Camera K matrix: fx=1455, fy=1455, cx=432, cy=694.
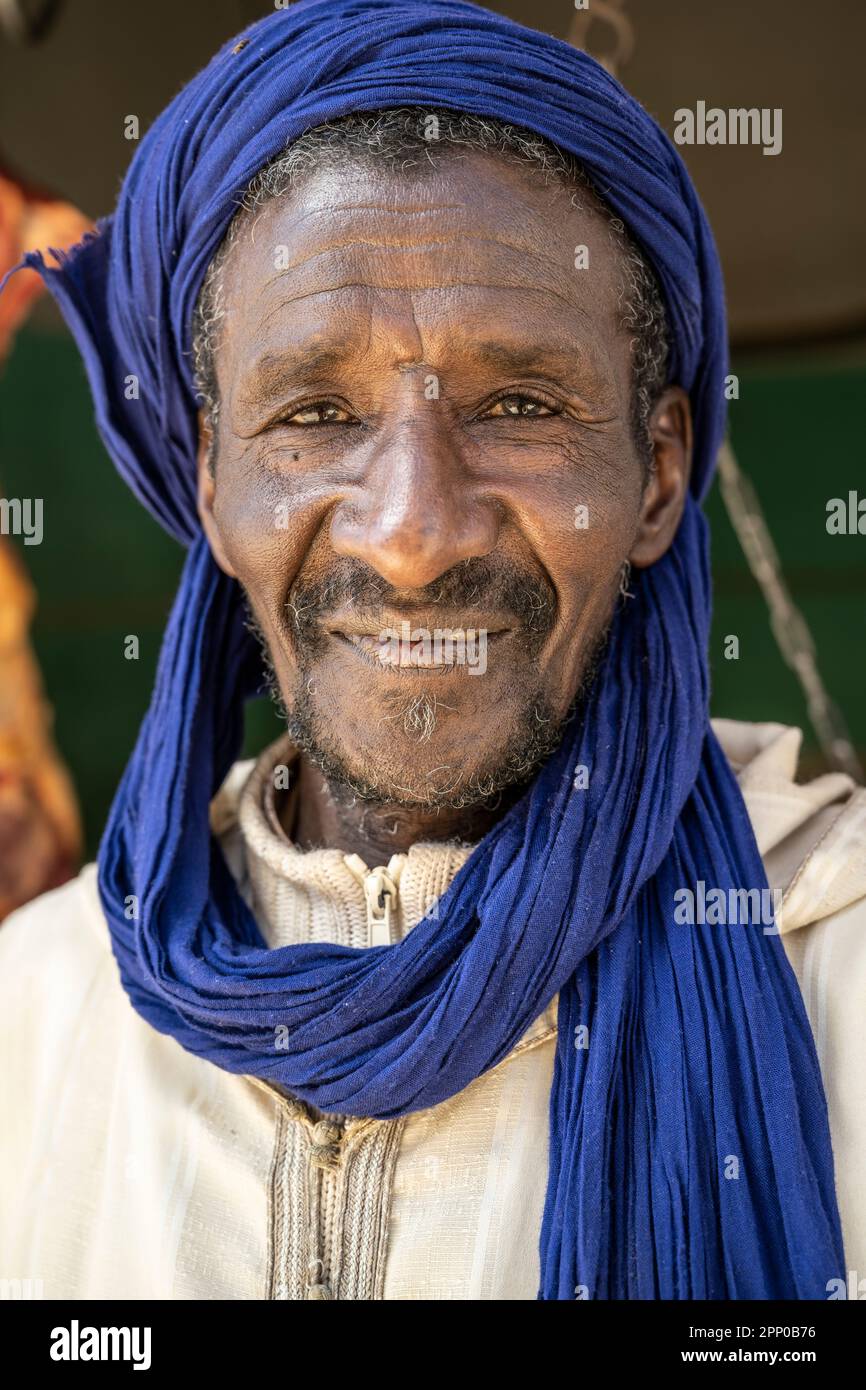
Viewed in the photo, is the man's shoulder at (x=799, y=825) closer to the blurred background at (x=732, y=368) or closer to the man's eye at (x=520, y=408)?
the man's eye at (x=520, y=408)

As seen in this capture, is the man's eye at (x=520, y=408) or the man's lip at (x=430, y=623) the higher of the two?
the man's eye at (x=520, y=408)

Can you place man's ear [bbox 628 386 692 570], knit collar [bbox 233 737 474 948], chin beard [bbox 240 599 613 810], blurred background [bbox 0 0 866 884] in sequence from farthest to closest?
blurred background [bbox 0 0 866 884] → man's ear [bbox 628 386 692 570] → knit collar [bbox 233 737 474 948] → chin beard [bbox 240 599 613 810]

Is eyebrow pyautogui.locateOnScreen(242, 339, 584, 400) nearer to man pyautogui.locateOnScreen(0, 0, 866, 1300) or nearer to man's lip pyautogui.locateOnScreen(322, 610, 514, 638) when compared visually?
man pyautogui.locateOnScreen(0, 0, 866, 1300)

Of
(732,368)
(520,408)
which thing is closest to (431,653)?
(520,408)

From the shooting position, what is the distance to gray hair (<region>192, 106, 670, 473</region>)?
5.69 feet

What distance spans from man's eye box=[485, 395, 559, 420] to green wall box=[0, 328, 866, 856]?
2166 mm

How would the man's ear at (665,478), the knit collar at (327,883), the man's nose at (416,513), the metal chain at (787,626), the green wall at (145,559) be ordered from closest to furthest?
the man's nose at (416,513)
the knit collar at (327,883)
the man's ear at (665,478)
the metal chain at (787,626)
the green wall at (145,559)

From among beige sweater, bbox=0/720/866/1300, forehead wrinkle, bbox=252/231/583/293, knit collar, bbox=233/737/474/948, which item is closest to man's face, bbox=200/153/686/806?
forehead wrinkle, bbox=252/231/583/293

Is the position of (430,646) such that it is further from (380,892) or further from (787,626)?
(787,626)

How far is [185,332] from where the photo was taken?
1.98 meters

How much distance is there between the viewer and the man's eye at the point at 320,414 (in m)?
1.78

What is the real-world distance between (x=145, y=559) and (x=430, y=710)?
2.32 metres

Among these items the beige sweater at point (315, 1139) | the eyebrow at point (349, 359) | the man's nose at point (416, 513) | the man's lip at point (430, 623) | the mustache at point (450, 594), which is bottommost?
the beige sweater at point (315, 1139)

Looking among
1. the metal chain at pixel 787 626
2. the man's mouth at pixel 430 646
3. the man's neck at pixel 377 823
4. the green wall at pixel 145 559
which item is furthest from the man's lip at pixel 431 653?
the green wall at pixel 145 559
